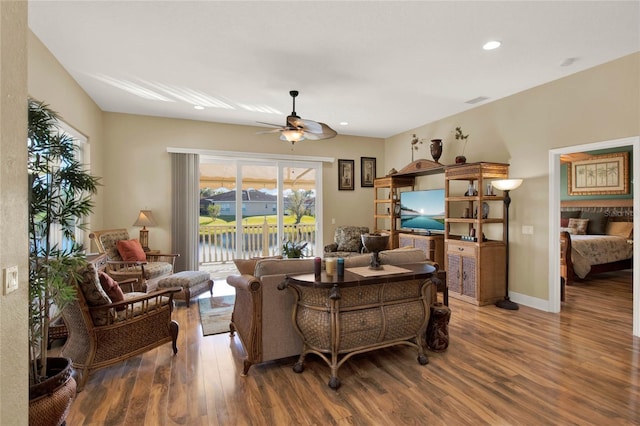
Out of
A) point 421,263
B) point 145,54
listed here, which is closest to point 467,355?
point 421,263

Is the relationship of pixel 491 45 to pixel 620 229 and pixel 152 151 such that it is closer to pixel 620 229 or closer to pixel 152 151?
pixel 152 151

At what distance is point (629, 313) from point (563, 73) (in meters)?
3.10

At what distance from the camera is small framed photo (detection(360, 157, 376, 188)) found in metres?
7.33

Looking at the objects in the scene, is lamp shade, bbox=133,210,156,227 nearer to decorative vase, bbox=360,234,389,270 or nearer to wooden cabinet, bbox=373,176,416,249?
decorative vase, bbox=360,234,389,270

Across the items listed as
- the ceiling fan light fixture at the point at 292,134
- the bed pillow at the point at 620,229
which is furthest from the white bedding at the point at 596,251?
the ceiling fan light fixture at the point at 292,134

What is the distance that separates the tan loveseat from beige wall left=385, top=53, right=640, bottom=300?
338cm

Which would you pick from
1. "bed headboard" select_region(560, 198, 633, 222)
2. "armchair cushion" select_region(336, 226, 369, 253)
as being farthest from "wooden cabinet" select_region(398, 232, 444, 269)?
"bed headboard" select_region(560, 198, 633, 222)

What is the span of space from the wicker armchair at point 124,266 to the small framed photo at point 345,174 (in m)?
3.83

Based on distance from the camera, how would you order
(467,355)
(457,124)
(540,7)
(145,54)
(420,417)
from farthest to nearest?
(457,124)
(145,54)
(467,355)
(540,7)
(420,417)

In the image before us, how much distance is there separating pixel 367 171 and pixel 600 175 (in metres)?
4.87

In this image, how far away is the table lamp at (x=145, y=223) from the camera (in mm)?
5261

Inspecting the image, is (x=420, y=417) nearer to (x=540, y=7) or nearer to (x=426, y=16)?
(x=426, y=16)

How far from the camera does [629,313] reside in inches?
161

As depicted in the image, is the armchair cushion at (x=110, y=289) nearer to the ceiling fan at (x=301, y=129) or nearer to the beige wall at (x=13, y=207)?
the beige wall at (x=13, y=207)
